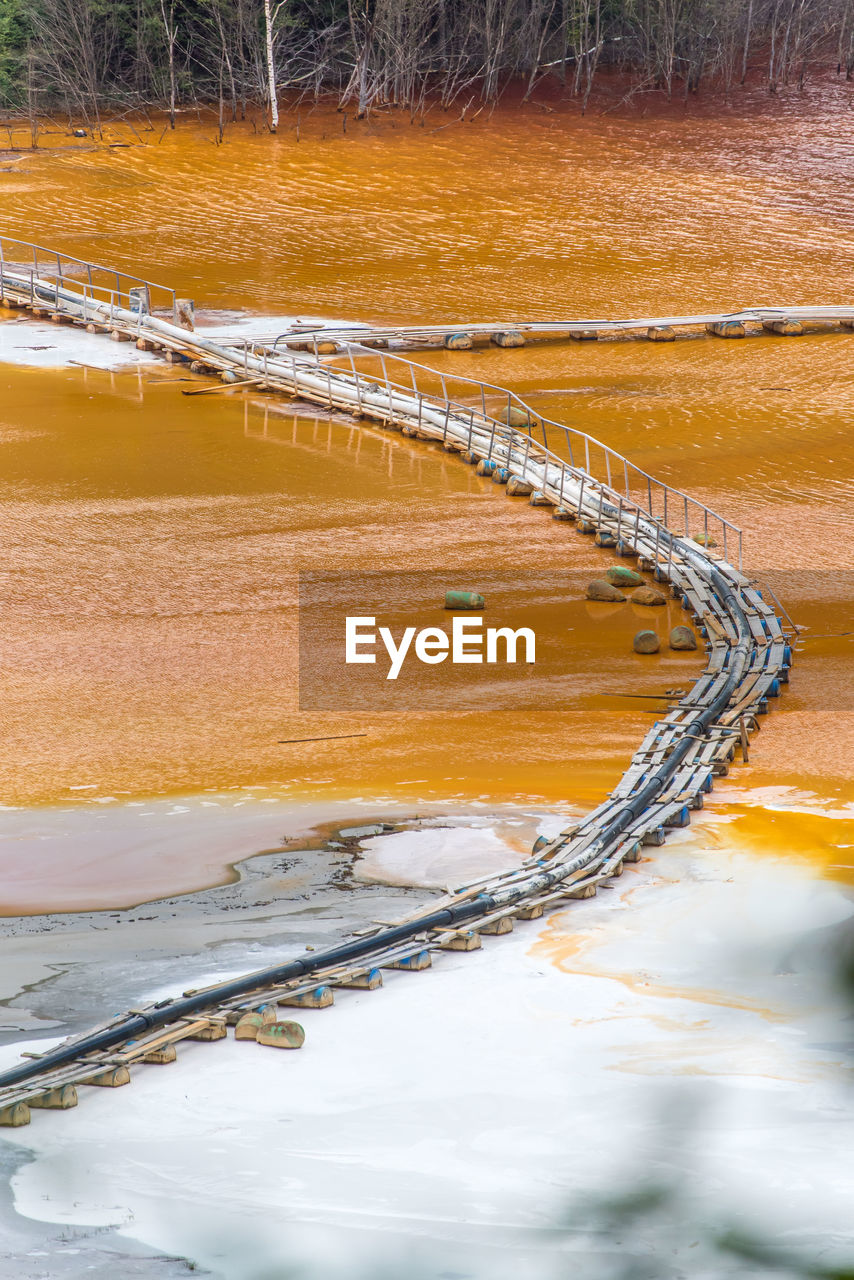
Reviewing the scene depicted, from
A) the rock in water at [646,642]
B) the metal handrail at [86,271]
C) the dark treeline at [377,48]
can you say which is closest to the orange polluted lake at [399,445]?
the rock in water at [646,642]

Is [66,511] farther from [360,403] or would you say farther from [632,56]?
[632,56]

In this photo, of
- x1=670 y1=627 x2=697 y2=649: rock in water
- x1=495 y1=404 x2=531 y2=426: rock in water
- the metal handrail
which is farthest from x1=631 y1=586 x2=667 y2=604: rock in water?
the metal handrail

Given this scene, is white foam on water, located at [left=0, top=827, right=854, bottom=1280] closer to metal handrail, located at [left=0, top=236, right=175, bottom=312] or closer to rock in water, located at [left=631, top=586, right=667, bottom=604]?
rock in water, located at [left=631, top=586, right=667, bottom=604]

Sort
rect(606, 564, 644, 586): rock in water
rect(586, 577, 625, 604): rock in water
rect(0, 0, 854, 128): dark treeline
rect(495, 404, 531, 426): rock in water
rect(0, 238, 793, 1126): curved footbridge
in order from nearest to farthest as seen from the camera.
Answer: rect(0, 238, 793, 1126): curved footbridge → rect(586, 577, 625, 604): rock in water → rect(606, 564, 644, 586): rock in water → rect(495, 404, 531, 426): rock in water → rect(0, 0, 854, 128): dark treeline

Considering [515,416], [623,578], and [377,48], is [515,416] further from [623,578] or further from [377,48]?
[377,48]

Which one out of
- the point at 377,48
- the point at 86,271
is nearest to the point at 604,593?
the point at 86,271

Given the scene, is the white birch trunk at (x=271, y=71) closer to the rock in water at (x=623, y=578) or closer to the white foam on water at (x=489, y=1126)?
the rock in water at (x=623, y=578)
